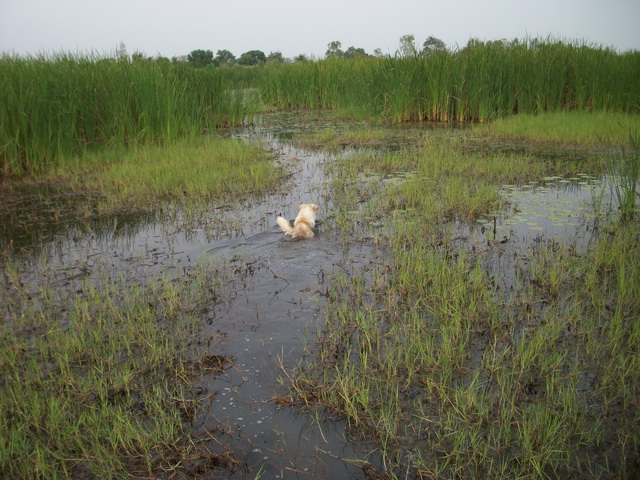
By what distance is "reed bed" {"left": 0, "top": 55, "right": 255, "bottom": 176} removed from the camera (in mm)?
7695

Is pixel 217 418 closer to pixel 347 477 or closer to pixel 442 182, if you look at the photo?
pixel 347 477

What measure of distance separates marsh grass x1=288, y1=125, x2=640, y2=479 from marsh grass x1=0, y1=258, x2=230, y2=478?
0.81 meters

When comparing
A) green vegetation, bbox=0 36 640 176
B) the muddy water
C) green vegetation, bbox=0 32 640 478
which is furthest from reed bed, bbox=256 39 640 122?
the muddy water

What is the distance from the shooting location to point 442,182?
22.8 ft

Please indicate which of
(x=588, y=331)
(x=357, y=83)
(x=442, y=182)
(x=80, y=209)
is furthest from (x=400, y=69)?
(x=588, y=331)

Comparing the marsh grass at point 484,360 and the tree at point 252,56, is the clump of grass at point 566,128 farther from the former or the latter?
the tree at point 252,56

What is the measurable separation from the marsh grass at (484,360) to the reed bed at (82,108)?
6.35 metres

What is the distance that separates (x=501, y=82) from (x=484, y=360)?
34.6 ft

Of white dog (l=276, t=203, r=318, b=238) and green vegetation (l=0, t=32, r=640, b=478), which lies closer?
green vegetation (l=0, t=32, r=640, b=478)

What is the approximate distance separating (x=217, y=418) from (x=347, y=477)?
0.82 m

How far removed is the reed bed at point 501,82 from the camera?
11047mm

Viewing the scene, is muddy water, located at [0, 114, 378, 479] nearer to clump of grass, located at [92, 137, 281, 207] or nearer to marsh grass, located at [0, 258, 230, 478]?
marsh grass, located at [0, 258, 230, 478]

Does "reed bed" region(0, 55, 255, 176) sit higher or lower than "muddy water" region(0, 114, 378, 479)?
higher

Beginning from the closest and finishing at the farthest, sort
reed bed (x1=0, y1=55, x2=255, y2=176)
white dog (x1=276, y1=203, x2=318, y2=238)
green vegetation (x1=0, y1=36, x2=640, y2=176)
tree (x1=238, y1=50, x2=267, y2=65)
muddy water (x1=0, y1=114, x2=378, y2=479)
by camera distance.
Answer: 1. muddy water (x1=0, y1=114, x2=378, y2=479)
2. white dog (x1=276, y1=203, x2=318, y2=238)
3. reed bed (x1=0, y1=55, x2=255, y2=176)
4. green vegetation (x1=0, y1=36, x2=640, y2=176)
5. tree (x1=238, y1=50, x2=267, y2=65)
